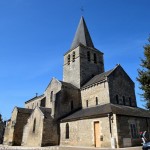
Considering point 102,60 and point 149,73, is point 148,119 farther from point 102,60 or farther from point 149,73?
point 102,60

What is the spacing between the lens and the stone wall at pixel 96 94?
22406mm

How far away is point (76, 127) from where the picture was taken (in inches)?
813

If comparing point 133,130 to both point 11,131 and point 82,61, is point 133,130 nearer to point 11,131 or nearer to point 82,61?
point 82,61

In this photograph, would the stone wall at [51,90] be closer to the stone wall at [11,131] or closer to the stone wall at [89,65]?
the stone wall at [89,65]

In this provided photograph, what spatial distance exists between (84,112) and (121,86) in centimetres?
665

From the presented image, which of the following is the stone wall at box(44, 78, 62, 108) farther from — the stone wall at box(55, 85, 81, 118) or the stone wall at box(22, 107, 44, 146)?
the stone wall at box(22, 107, 44, 146)

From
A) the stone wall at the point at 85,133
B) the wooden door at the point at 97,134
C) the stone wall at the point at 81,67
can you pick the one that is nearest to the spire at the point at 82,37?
the stone wall at the point at 81,67

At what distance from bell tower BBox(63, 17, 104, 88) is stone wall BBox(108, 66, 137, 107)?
20.8 ft

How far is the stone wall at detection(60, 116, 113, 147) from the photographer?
17.2 m

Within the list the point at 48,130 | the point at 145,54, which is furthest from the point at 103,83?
the point at 48,130

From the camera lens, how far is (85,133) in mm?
19250

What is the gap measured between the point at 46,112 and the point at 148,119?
13142mm

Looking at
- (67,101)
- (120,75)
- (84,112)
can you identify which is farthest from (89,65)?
(84,112)

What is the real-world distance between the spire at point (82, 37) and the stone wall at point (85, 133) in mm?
16202
